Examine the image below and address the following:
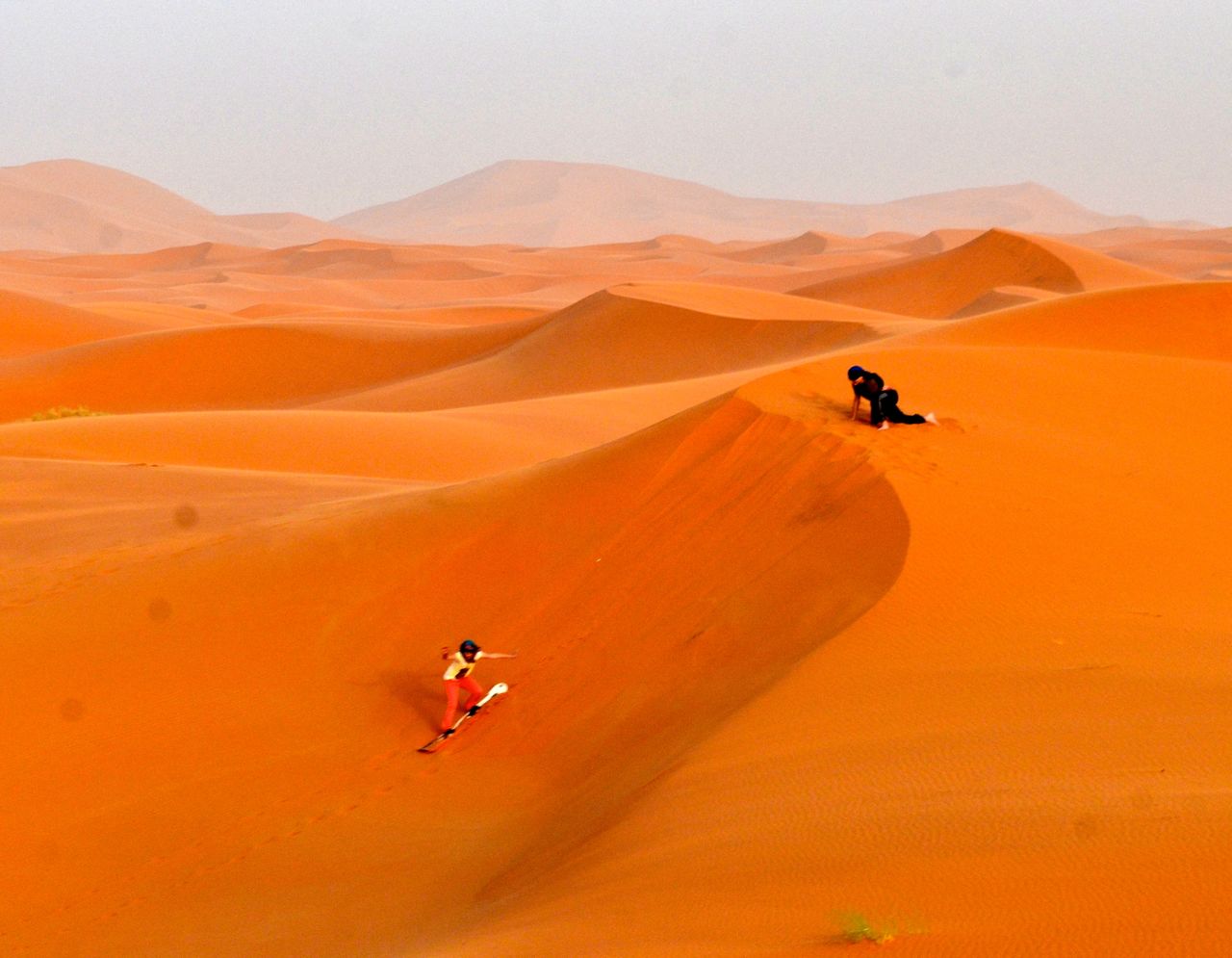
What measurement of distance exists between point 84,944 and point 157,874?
656 mm

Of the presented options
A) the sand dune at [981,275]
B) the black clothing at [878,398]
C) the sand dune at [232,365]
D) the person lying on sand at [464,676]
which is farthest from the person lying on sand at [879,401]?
the sand dune at [981,275]

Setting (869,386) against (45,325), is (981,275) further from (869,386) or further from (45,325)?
(869,386)

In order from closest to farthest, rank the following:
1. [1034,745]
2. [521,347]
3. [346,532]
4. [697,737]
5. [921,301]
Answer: [1034,745], [697,737], [346,532], [521,347], [921,301]

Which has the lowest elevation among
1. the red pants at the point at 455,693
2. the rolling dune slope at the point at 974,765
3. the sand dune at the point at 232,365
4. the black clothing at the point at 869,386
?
the sand dune at the point at 232,365

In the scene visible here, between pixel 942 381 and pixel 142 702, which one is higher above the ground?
pixel 942 381

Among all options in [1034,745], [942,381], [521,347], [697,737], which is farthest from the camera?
[521,347]

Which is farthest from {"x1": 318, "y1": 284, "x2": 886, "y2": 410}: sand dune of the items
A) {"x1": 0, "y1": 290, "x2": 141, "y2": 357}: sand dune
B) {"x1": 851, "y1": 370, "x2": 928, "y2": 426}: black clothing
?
{"x1": 851, "y1": 370, "x2": 928, "y2": 426}: black clothing

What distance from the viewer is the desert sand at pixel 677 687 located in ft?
14.7

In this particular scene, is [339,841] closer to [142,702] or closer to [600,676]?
[600,676]

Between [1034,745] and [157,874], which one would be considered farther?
[157,874]

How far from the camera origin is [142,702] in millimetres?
9016

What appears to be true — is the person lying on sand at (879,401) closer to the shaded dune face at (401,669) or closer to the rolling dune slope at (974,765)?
the rolling dune slope at (974,765)

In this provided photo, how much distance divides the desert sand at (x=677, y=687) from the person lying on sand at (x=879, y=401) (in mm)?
134

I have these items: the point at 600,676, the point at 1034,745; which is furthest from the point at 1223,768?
the point at 600,676
